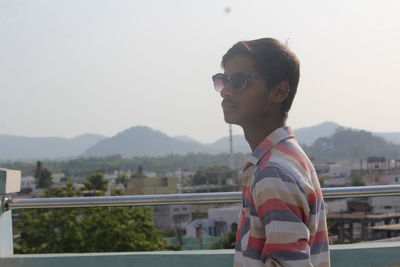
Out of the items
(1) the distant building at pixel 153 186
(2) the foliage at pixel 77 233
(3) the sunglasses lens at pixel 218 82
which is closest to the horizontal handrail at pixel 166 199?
(3) the sunglasses lens at pixel 218 82

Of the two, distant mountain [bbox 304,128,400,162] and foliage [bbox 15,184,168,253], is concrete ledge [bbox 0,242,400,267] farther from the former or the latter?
distant mountain [bbox 304,128,400,162]

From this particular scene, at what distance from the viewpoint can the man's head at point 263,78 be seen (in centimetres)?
156

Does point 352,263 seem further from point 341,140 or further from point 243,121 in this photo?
point 341,140

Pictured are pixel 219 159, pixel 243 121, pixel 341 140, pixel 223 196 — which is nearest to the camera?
pixel 243 121

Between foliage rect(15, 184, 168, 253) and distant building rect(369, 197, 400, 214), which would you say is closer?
foliage rect(15, 184, 168, 253)

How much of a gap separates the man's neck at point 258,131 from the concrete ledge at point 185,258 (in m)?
1.64

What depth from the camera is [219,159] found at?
196m

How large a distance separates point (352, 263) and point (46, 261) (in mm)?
1578

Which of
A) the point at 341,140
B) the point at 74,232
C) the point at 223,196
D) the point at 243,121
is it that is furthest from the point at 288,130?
the point at 341,140

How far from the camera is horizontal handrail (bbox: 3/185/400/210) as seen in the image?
3.00 metres

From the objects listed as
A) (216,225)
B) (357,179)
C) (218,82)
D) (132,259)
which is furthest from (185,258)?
(357,179)

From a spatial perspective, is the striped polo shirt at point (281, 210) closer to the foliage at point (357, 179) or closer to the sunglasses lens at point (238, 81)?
the sunglasses lens at point (238, 81)

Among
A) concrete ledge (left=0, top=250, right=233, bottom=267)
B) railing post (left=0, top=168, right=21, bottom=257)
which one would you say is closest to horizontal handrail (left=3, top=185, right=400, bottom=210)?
railing post (left=0, top=168, right=21, bottom=257)

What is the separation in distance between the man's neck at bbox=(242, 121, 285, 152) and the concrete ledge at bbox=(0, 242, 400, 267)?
64.5 inches
